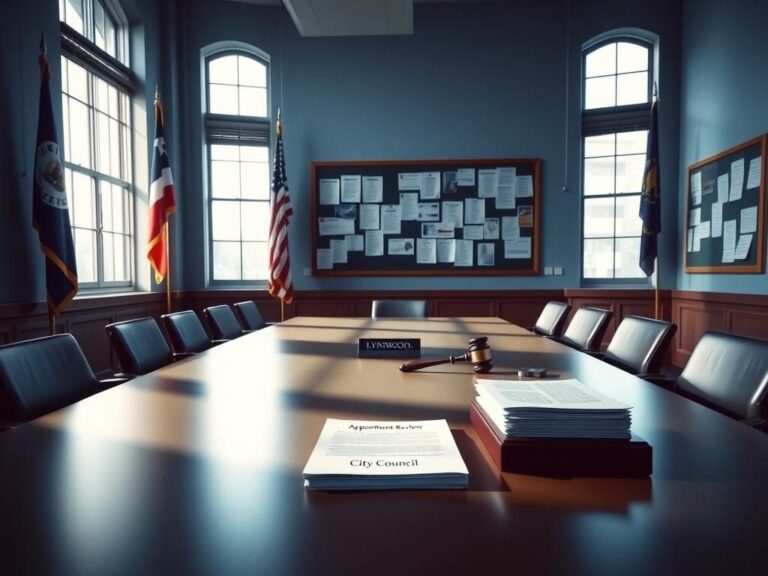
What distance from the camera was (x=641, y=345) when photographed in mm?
2049

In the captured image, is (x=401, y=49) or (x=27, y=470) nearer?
(x=27, y=470)

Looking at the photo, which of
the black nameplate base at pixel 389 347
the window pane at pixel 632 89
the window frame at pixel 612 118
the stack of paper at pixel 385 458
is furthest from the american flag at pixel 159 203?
the window pane at pixel 632 89

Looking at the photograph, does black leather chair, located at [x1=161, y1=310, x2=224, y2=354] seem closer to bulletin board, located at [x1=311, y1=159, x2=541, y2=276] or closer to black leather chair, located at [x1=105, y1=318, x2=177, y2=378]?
black leather chair, located at [x1=105, y1=318, x2=177, y2=378]

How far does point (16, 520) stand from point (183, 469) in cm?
23

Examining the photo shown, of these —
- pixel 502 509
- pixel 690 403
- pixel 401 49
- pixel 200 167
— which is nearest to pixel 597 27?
pixel 401 49

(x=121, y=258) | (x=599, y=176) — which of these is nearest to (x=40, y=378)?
(x=121, y=258)

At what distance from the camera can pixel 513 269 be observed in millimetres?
5469

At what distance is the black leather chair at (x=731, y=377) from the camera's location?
1292 millimetres

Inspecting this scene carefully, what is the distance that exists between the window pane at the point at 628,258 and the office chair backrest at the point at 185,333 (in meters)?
4.44

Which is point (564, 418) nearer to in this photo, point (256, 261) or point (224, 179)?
point (256, 261)

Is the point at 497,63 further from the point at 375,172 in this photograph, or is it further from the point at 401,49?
the point at 375,172

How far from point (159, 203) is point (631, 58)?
5.04 meters

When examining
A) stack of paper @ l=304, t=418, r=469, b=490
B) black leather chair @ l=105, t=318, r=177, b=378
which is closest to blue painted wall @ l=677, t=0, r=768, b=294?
stack of paper @ l=304, t=418, r=469, b=490

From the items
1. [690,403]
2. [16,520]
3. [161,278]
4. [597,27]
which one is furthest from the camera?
[597,27]
